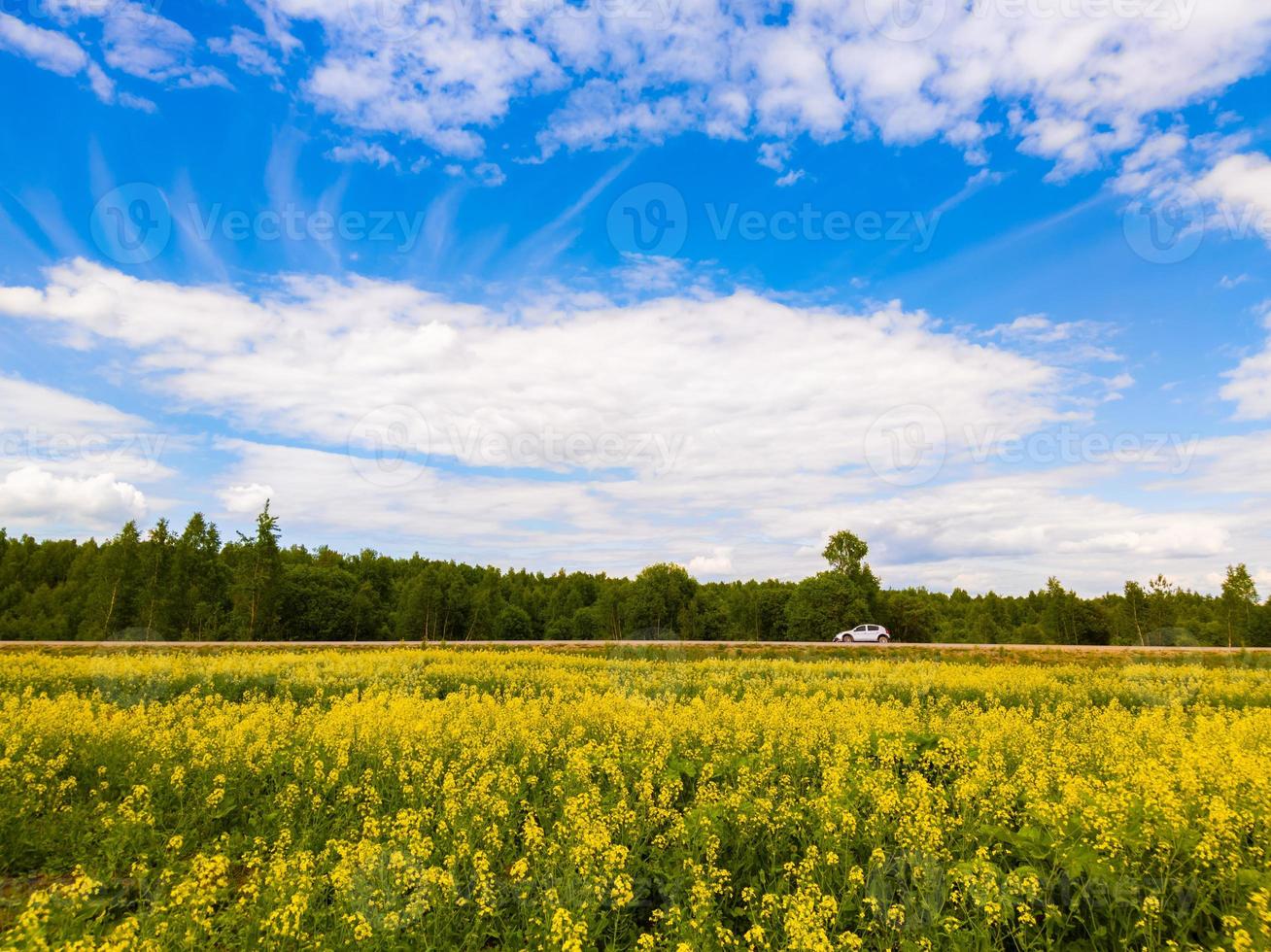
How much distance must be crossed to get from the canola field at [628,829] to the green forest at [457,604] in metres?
54.9

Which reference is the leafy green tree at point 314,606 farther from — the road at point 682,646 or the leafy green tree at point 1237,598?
the leafy green tree at point 1237,598

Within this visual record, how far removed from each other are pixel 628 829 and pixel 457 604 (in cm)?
8494

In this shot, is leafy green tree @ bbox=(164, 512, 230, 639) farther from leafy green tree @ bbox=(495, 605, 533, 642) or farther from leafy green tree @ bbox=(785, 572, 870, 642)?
leafy green tree @ bbox=(785, 572, 870, 642)

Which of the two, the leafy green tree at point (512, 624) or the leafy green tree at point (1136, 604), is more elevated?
the leafy green tree at point (1136, 604)

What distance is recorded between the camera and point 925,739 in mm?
9609

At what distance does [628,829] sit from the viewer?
6887 mm

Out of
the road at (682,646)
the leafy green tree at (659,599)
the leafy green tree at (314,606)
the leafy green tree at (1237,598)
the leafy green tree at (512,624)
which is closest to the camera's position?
the road at (682,646)

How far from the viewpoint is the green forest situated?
2509 inches

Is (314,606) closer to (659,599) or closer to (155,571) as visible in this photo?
(155,571)

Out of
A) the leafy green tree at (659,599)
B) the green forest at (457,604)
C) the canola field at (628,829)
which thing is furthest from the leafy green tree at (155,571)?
the canola field at (628,829)

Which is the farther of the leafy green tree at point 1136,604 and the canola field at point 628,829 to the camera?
the leafy green tree at point 1136,604

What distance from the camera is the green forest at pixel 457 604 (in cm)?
6372

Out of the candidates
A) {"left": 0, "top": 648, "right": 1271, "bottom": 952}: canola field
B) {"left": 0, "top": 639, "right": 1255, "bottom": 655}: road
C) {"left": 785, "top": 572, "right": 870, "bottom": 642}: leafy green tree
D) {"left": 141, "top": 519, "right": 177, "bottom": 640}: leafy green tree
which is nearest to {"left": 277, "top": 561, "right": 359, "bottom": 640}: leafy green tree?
{"left": 141, "top": 519, "right": 177, "bottom": 640}: leafy green tree

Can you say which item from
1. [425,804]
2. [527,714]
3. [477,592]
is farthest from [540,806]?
[477,592]
